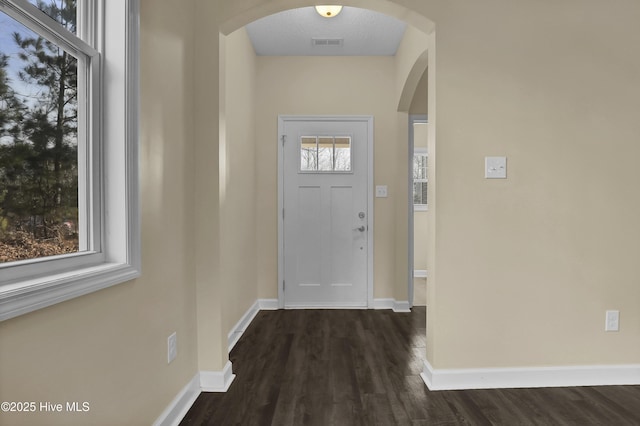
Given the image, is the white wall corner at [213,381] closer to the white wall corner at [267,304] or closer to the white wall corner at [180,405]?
the white wall corner at [180,405]

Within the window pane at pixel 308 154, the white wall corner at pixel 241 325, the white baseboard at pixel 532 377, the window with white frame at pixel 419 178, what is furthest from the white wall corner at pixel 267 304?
the window with white frame at pixel 419 178

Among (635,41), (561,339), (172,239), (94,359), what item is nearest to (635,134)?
(635,41)

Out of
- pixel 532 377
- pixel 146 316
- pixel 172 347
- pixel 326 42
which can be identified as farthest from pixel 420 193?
pixel 146 316

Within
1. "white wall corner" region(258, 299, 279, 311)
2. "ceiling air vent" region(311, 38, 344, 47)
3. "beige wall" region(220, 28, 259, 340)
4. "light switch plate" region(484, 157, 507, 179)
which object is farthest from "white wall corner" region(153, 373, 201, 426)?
"ceiling air vent" region(311, 38, 344, 47)

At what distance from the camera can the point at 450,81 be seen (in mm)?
2164

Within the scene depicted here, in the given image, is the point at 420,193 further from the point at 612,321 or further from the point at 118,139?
the point at 118,139

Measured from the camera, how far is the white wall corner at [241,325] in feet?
9.19

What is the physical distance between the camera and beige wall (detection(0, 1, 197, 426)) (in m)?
0.96

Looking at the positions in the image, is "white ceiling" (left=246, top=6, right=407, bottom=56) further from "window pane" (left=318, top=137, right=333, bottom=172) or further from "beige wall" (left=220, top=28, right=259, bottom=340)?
"window pane" (left=318, top=137, right=333, bottom=172)

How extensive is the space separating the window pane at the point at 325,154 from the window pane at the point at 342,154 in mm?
64

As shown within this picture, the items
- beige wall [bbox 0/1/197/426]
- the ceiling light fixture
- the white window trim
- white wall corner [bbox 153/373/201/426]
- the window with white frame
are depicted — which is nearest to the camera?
beige wall [bbox 0/1/197/426]

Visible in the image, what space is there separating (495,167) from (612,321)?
3.86 feet

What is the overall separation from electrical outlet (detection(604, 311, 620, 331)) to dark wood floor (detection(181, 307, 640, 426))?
339mm

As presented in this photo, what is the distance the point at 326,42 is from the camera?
3506mm
